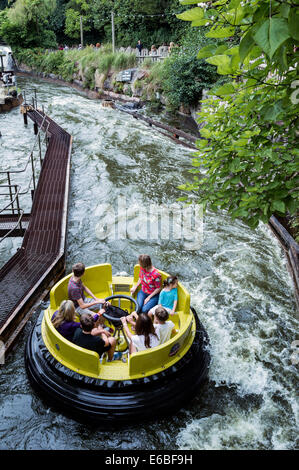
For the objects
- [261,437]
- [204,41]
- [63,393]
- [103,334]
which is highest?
[204,41]

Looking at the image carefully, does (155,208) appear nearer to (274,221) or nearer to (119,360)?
(274,221)

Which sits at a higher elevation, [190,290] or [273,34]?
[273,34]

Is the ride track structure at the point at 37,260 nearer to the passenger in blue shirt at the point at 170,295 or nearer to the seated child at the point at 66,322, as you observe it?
the seated child at the point at 66,322

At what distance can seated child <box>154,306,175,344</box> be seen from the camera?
13.7ft

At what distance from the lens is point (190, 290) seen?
6496 millimetres

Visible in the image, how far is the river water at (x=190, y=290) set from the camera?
3.96m

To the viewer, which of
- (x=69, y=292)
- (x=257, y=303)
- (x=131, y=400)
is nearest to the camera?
(x=131, y=400)

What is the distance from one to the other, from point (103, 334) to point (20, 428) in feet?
4.60

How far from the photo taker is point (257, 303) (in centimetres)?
624

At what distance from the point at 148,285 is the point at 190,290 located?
1.72 metres

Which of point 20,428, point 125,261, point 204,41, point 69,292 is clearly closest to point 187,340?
point 69,292

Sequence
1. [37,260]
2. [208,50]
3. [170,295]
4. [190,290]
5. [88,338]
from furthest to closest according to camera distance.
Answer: [190,290] → [37,260] → [170,295] → [88,338] → [208,50]

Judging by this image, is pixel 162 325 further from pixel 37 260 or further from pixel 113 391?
pixel 37 260

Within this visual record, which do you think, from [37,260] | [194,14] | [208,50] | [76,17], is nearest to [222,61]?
[208,50]
